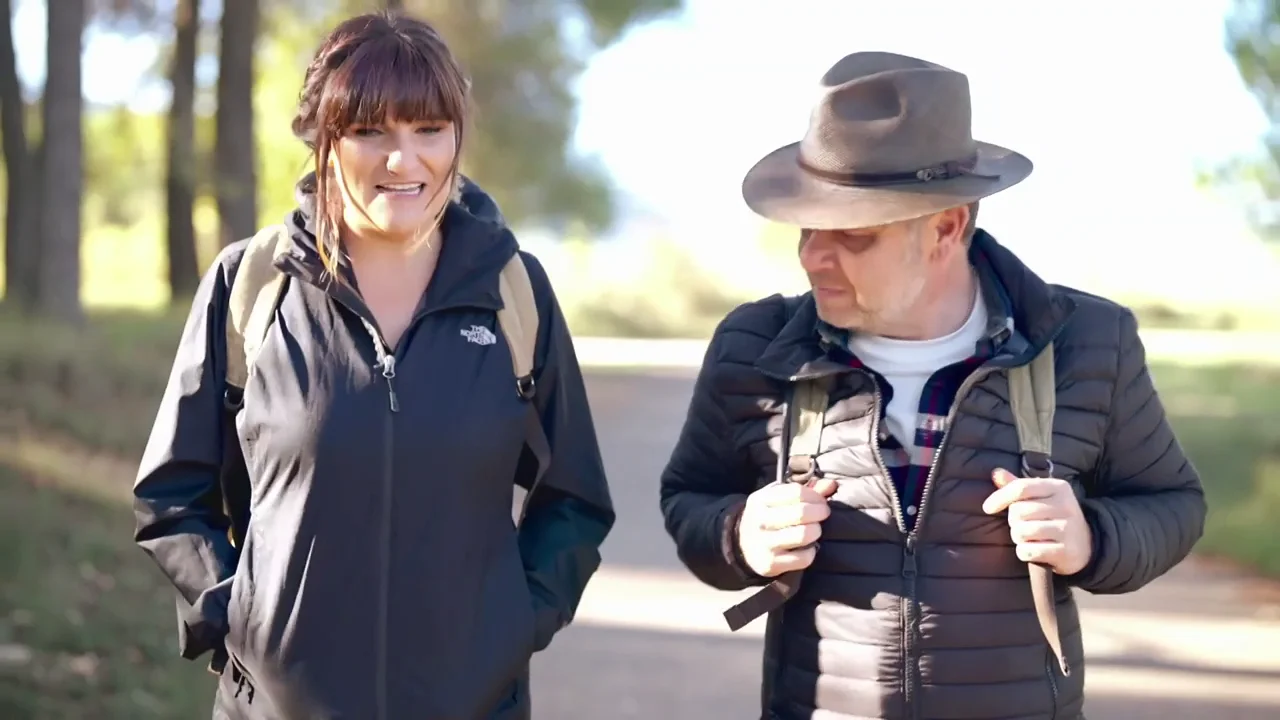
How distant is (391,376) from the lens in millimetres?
2506

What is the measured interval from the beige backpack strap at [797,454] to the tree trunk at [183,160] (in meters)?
15.2

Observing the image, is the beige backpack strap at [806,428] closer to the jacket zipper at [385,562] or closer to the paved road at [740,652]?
the jacket zipper at [385,562]

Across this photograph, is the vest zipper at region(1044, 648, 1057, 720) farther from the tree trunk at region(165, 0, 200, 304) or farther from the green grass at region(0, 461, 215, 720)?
the tree trunk at region(165, 0, 200, 304)

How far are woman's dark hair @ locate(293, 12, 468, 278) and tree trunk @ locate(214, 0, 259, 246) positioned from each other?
13.2 m

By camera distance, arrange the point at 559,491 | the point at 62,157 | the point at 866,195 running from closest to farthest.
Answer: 1. the point at 866,195
2. the point at 559,491
3. the point at 62,157

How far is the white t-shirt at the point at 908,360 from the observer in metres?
2.62

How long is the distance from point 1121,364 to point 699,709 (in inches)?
130

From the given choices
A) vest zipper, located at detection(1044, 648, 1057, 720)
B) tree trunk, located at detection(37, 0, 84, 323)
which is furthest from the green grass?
tree trunk, located at detection(37, 0, 84, 323)

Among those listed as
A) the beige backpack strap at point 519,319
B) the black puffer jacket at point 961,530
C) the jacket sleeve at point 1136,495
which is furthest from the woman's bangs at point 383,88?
the jacket sleeve at point 1136,495

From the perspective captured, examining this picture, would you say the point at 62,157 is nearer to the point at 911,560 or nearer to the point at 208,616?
the point at 208,616

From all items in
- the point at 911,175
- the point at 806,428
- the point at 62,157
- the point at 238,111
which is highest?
the point at 911,175

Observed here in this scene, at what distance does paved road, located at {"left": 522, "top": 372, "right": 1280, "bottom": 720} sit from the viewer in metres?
5.70

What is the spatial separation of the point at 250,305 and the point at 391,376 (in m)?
0.30

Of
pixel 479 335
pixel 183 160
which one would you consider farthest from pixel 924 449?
pixel 183 160
